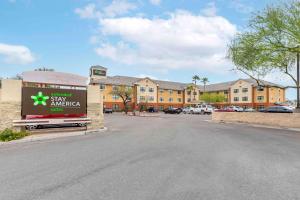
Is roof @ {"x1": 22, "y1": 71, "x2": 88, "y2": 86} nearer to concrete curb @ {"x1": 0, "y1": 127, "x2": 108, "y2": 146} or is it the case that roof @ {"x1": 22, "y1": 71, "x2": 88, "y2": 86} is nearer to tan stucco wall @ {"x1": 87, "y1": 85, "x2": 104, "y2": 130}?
tan stucco wall @ {"x1": 87, "y1": 85, "x2": 104, "y2": 130}

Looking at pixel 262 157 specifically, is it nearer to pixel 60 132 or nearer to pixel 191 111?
pixel 60 132

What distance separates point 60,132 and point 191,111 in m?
44.8

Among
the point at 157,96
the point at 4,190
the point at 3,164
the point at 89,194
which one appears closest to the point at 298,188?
the point at 89,194

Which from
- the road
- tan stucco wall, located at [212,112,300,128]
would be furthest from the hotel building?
the road

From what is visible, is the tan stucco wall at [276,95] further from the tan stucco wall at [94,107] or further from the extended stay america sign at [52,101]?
the extended stay america sign at [52,101]

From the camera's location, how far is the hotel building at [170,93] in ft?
225

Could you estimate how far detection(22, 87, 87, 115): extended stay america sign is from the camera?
13.6 metres

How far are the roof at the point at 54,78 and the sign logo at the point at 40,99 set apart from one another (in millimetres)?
955

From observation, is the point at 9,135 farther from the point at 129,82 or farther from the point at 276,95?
the point at 276,95

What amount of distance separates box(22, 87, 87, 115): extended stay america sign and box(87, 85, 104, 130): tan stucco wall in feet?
1.17

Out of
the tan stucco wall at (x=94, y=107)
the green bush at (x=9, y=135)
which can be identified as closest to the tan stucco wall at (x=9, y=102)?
the green bush at (x=9, y=135)

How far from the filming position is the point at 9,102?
12945 millimetres

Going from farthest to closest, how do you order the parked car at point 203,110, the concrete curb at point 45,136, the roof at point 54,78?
1. the parked car at point 203,110
2. the roof at point 54,78
3. the concrete curb at point 45,136

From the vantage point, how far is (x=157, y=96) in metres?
77.8
